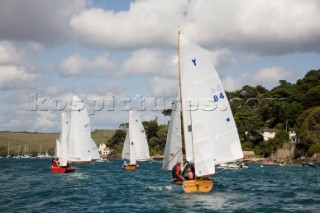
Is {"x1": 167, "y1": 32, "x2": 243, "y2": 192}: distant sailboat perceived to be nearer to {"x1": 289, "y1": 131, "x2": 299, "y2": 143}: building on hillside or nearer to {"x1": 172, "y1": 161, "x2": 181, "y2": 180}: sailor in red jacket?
{"x1": 172, "y1": 161, "x2": 181, "y2": 180}: sailor in red jacket

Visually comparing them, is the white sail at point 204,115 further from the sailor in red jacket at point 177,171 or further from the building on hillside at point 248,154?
the building on hillside at point 248,154

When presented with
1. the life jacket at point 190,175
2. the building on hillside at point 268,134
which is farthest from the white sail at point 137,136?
the building on hillside at point 268,134

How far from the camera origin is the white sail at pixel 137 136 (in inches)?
3135

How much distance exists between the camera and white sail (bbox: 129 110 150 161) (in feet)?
261

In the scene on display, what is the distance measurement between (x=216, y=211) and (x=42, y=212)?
9.63 metres

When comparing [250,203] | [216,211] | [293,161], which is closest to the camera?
[216,211]

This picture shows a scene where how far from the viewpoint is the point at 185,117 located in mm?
33688

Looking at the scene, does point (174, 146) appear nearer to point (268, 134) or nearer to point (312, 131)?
point (312, 131)

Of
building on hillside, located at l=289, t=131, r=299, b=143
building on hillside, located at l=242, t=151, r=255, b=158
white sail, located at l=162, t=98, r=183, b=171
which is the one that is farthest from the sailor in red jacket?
building on hillside, located at l=242, t=151, r=255, b=158

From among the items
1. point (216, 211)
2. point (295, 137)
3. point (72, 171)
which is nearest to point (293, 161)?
point (295, 137)

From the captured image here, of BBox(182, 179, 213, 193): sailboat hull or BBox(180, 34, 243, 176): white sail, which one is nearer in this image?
BBox(182, 179, 213, 193): sailboat hull

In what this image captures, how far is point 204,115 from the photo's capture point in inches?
1344

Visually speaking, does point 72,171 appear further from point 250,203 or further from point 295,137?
point 295,137

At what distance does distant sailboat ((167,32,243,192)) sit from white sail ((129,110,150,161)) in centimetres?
4478
